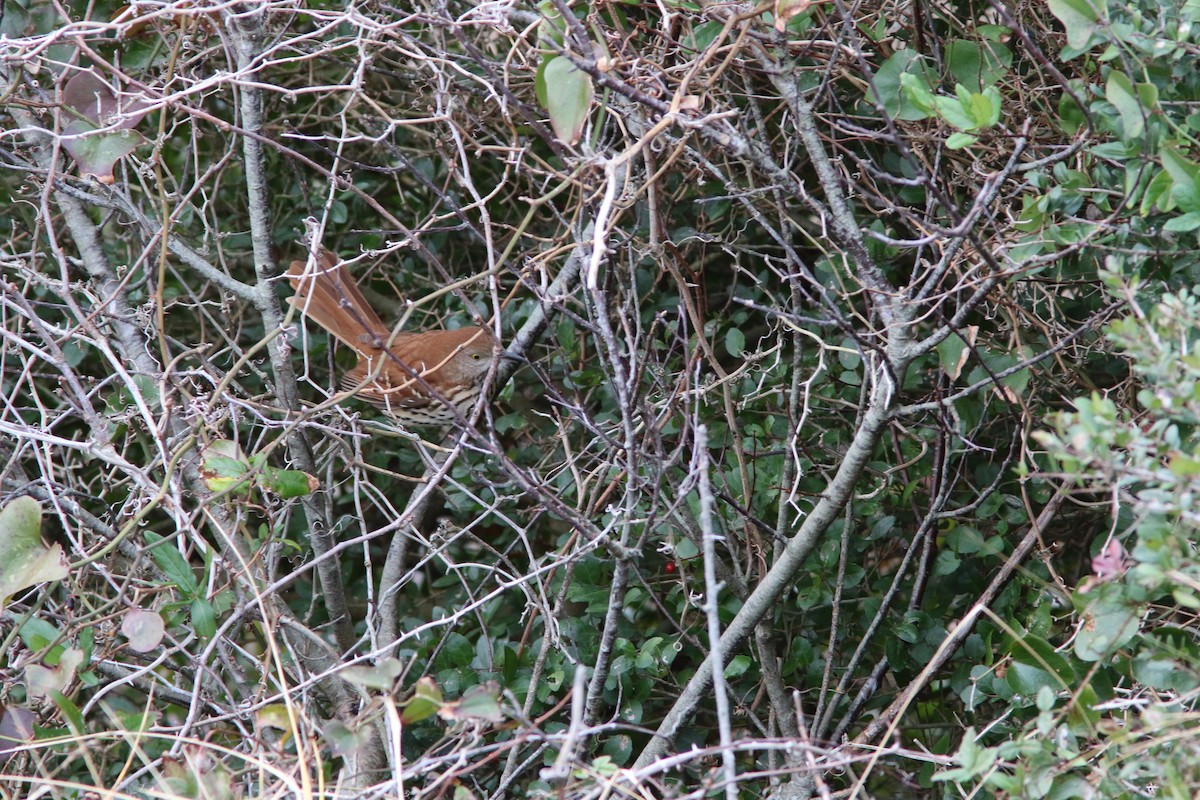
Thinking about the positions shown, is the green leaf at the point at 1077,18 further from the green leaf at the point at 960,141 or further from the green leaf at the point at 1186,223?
the green leaf at the point at 1186,223

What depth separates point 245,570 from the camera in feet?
7.32

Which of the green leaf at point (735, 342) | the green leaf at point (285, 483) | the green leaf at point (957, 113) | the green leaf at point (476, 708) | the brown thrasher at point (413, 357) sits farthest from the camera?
the brown thrasher at point (413, 357)

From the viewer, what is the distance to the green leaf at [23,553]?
2105mm

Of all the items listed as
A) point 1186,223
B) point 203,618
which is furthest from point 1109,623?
point 203,618

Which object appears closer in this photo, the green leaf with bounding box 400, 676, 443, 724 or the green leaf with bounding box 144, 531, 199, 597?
the green leaf with bounding box 400, 676, 443, 724

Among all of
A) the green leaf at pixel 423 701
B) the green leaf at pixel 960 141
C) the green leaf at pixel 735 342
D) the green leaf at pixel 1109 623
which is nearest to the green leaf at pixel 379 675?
the green leaf at pixel 423 701

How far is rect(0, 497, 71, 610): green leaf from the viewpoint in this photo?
2105mm

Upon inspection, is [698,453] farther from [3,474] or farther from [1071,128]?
[3,474]

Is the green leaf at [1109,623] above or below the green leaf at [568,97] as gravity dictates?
below

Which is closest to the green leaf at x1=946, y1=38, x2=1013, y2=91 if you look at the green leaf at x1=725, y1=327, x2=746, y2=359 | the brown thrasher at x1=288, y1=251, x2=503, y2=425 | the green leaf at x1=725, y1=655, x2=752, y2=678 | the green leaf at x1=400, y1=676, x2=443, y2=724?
the green leaf at x1=725, y1=327, x2=746, y2=359

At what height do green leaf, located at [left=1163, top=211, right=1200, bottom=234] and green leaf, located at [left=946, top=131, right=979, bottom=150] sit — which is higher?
green leaf, located at [left=946, top=131, right=979, bottom=150]

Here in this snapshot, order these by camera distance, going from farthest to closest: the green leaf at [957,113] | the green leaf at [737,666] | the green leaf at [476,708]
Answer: the green leaf at [737,666] < the green leaf at [957,113] < the green leaf at [476,708]

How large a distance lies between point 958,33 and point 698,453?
1.31 m

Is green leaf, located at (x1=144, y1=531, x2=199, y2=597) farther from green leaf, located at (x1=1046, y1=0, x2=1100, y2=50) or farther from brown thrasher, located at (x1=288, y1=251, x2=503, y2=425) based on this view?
green leaf, located at (x1=1046, y1=0, x2=1100, y2=50)
